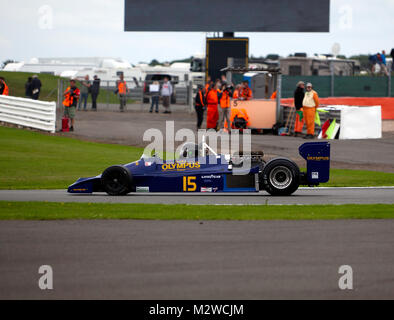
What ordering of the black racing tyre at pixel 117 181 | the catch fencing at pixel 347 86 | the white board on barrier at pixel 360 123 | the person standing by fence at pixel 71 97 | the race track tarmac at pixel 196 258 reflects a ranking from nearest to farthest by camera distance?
the race track tarmac at pixel 196 258
the black racing tyre at pixel 117 181
the white board on barrier at pixel 360 123
the person standing by fence at pixel 71 97
the catch fencing at pixel 347 86

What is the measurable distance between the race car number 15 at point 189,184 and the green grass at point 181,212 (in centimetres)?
91

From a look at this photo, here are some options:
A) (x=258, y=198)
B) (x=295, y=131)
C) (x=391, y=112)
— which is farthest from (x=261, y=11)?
(x=258, y=198)

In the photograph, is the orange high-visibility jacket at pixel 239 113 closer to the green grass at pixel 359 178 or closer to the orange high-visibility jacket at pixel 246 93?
the orange high-visibility jacket at pixel 246 93

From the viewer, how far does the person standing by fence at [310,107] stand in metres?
24.2

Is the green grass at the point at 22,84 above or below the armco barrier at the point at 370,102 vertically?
above

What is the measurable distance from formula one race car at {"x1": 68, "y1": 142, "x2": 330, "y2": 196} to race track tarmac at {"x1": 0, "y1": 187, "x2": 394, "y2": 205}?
22 cm

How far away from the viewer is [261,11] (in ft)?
131

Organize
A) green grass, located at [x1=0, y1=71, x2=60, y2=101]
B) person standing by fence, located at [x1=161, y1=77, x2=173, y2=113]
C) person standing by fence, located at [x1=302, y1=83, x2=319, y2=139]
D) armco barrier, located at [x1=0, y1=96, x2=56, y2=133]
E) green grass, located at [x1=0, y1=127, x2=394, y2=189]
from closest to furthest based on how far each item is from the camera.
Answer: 1. green grass, located at [x1=0, y1=127, x2=394, y2=189]
2. person standing by fence, located at [x1=302, y1=83, x2=319, y2=139]
3. armco barrier, located at [x1=0, y1=96, x2=56, y2=133]
4. person standing by fence, located at [x1=161, y1=77, x2=173, y2=113]
5. green grass, located at [x1=0, y1=71, x2=60, y2=101]

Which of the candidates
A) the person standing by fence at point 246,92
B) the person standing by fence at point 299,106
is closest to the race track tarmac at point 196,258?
the person standing by fence at point 299,106

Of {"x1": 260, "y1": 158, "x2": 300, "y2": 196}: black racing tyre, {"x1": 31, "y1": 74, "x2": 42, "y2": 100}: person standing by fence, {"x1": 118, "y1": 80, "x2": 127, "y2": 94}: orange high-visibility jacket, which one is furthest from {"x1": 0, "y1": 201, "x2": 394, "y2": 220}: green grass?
{"x1": 118, "y1": 80, "x2": 127, "y2": 94}: orange high-visibility jacket

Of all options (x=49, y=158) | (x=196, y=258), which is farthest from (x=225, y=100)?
(x=196, y=258)

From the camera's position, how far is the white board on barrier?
81.4ft

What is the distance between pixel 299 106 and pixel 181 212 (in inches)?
594

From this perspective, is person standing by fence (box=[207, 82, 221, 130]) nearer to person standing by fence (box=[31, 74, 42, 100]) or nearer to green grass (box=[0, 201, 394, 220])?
person standing by fence (box=[31, 74, 42, 100])
